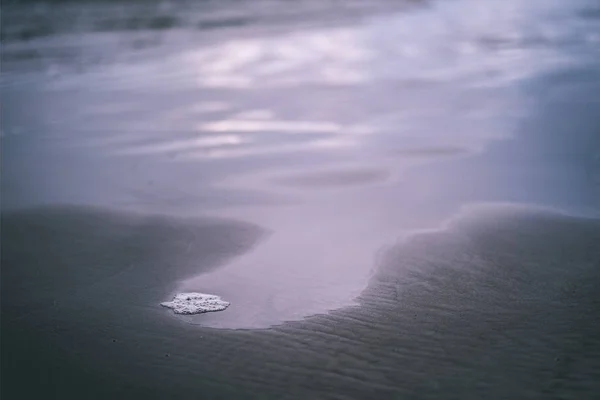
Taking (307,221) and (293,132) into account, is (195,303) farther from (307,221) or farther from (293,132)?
(293,132)

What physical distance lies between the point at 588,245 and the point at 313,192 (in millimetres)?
2878

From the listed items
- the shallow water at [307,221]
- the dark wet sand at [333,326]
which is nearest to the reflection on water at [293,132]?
the shallow water at [307,221]

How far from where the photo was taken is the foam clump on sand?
5.71 meters

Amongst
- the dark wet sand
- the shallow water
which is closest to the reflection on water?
the shallow water

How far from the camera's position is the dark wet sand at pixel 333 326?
4727 mm

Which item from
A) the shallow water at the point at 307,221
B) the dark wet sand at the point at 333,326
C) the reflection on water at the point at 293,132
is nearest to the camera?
the dark wet sand at the point at 333,326

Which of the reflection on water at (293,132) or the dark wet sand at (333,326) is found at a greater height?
the reflection on water at (293,132)

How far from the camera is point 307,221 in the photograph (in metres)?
7.41

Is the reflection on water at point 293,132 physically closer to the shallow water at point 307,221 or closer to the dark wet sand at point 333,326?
the shallow water at point 307,221

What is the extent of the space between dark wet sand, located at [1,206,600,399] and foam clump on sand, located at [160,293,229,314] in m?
0.11

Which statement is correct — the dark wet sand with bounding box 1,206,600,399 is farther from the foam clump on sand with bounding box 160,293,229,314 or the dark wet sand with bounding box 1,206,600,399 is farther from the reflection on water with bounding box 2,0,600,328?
the reflection on water with bounding box 2,0,600,328

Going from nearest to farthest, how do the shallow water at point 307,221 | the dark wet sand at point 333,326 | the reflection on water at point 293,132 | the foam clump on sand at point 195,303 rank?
the dark wet sand at point 333,326 < the shallow water at point 307,221 < the foam clump on sand at point 195,303 < the reflection on water at point 293,132

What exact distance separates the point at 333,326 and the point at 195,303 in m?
1.11

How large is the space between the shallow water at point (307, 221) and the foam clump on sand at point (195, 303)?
0.11m
